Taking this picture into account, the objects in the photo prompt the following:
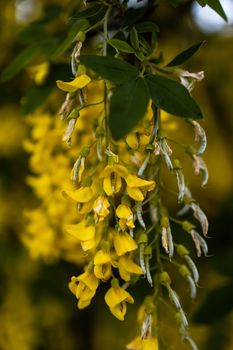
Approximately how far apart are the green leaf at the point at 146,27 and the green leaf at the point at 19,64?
0.36 m

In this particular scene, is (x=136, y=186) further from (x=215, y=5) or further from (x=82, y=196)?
(x=215, y=5)

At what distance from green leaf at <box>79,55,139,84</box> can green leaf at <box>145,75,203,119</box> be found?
0.09 ft

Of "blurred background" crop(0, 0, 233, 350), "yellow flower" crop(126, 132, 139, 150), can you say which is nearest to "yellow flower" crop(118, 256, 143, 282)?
"yellow flower" crop(126, 132, 139, 150)

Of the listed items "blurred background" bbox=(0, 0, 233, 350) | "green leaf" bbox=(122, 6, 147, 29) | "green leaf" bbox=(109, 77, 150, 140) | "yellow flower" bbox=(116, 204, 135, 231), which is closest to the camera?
"green leaf" bbox=(109, 77, 150, 140)

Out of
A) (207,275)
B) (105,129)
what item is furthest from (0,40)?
(105,129)

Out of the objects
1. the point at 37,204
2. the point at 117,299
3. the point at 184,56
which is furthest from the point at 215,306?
the point at 37,204

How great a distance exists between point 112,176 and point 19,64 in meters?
0.45

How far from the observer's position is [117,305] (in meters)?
0.83

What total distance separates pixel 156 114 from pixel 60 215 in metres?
0.63

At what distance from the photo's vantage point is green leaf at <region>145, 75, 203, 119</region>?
73 centimetres

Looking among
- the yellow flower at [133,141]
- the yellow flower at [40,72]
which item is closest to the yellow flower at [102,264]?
the yellow flower at [133,141]

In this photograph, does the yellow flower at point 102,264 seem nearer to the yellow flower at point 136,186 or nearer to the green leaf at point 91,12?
the yellow flower at point 136,186

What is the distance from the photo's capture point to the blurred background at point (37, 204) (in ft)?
6.37

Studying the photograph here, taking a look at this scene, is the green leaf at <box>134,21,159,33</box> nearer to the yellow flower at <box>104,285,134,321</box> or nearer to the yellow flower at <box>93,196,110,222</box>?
the yellow flower at <box>93,196,110,222</box>
